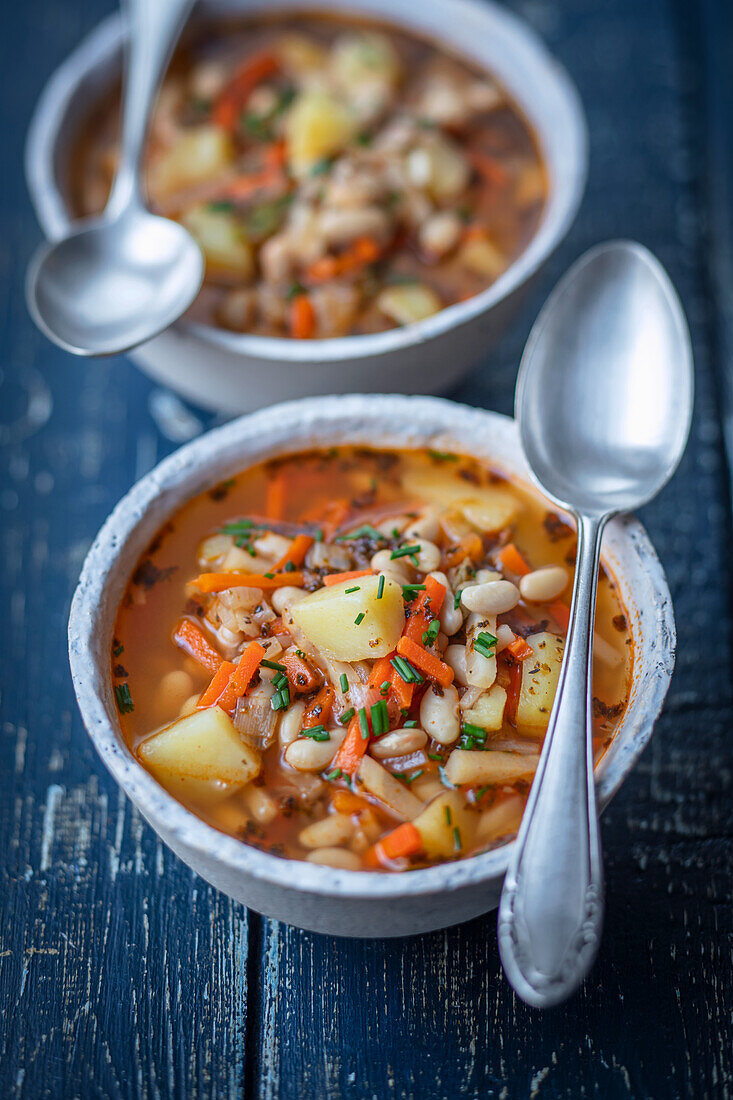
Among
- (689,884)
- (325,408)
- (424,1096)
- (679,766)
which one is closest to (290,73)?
(325,408)

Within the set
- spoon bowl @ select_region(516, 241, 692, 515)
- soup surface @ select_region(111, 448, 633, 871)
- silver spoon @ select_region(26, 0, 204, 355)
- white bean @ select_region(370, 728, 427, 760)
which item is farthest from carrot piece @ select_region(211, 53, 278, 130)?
white bean @ select_region(370, 728, 427, 760)

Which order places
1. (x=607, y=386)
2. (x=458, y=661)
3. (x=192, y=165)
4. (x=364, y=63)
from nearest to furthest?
(x=458, y=661) < (x=607, y=386) < (x=192, y=165) < (x=364, y=63)

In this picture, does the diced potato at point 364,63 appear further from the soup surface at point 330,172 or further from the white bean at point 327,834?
the white bean at point 327,834

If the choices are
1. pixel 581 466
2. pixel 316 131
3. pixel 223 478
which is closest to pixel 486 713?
pixel 581 466

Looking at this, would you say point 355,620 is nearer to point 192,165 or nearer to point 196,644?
point 196,644

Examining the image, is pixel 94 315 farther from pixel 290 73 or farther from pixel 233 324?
pixel 290 73

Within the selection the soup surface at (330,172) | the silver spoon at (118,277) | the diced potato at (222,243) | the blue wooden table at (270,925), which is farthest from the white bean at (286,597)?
the diced potato at (222,243)
